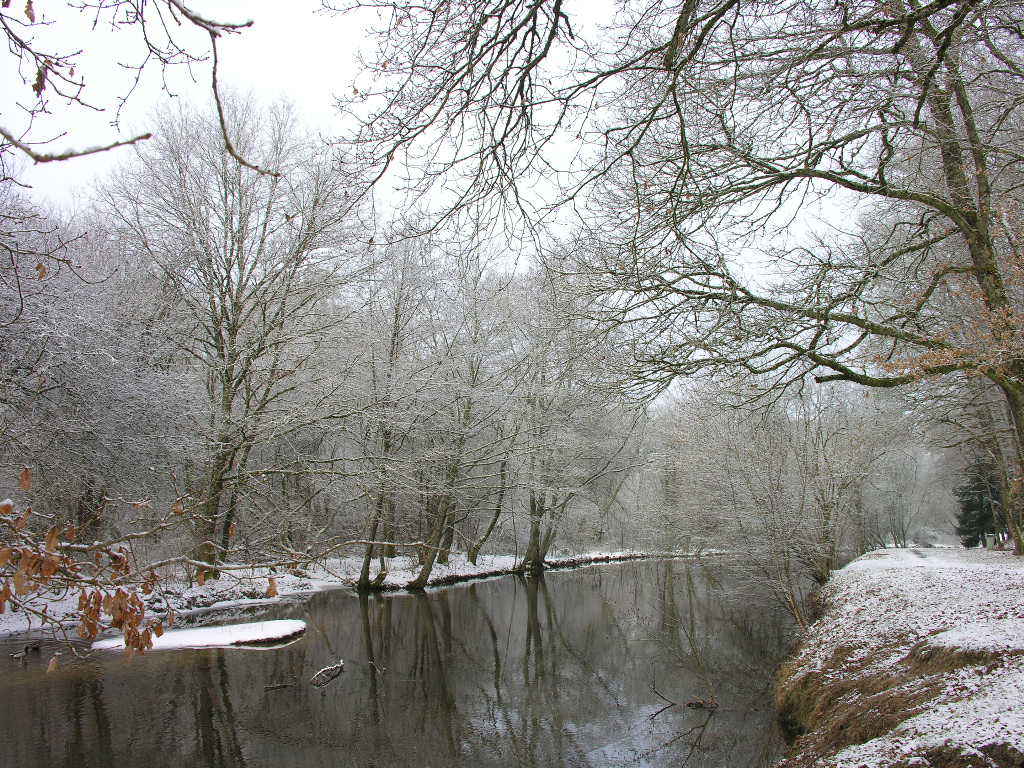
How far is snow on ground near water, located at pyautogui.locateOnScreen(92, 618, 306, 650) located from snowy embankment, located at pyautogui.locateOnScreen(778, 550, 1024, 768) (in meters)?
9.20

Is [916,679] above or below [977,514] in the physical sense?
above

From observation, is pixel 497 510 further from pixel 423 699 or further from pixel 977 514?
pixel 977 514

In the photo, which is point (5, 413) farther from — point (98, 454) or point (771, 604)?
point (771, 604)

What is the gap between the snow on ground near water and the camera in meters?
11.8

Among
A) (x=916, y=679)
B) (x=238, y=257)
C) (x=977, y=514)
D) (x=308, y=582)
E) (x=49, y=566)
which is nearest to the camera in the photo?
(x=49, y=566)

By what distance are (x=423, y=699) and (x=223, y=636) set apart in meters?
4.98

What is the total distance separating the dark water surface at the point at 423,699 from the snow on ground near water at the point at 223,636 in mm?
454

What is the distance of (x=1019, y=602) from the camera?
6.79 metres

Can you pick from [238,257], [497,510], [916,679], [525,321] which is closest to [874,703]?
[916,679]

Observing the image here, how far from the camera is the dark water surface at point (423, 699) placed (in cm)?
762

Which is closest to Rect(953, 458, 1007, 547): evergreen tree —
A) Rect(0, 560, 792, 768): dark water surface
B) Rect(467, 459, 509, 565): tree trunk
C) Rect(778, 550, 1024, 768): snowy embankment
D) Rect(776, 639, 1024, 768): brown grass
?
Rect(0, 560, 792, 768): dark water surface

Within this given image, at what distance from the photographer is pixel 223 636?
1237cm

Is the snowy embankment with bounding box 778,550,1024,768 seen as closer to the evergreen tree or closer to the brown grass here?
the brown grass

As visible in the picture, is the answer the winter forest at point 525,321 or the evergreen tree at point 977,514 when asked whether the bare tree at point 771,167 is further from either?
the evergreen tree at point 977,514
